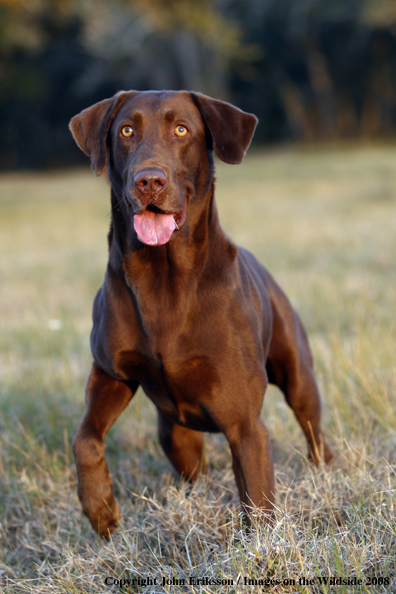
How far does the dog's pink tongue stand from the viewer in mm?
2656

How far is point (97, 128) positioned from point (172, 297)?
819 millimetres

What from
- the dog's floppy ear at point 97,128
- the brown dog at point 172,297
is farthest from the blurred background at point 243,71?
the brown dog at point 172,297

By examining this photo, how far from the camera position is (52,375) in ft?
16.0

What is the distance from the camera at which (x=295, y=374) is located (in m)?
3.52

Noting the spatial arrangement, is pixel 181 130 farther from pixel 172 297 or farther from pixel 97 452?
pixel 97 452

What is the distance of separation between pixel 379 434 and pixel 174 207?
1.78 meters

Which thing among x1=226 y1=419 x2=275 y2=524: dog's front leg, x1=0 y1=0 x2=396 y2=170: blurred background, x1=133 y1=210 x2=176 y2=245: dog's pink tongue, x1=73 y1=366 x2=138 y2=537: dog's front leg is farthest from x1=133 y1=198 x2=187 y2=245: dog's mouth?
x1=0 y1=0 x2=396 y2=170: blurred background

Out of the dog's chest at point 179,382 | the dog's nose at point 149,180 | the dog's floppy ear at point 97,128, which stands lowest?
the dog's chest at point 179,382

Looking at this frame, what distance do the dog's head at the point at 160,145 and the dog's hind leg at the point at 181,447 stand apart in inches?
45.2

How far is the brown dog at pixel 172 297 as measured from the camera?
106 inches

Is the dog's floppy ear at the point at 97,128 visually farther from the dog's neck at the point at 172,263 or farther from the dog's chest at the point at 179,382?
the dog's chest at the point at 179,382

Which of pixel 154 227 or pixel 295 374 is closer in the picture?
pixel 154 227

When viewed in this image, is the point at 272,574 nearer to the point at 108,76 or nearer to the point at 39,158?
the point at 108,76

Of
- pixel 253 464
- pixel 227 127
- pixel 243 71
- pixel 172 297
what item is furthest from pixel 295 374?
pixel 243 71
